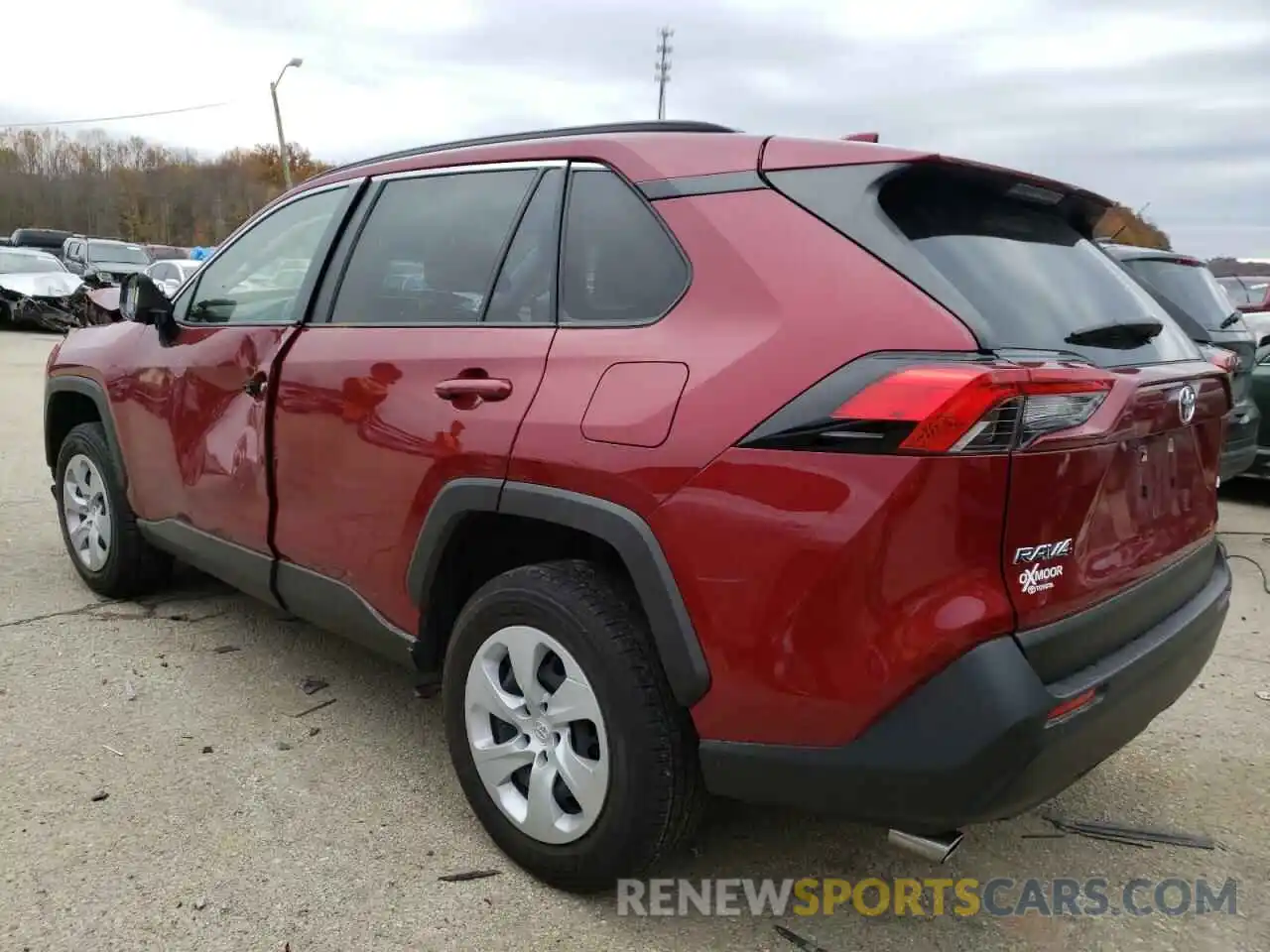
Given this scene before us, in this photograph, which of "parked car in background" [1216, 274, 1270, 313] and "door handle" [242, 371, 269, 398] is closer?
"door handle" [242, 371, 269, 398]

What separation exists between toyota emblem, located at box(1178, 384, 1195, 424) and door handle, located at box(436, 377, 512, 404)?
5.03 feet

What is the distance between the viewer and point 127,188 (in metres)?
73.2

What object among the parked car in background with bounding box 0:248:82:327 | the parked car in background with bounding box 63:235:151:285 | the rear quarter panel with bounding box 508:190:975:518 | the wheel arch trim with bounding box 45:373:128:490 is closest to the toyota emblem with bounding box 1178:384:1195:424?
the rear quarter panel with bounding box 508:190:975:518

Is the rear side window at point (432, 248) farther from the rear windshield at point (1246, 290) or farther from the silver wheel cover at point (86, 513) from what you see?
the rear windshield at point (1246, 290)

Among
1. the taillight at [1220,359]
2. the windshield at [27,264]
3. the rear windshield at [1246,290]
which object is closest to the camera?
the taillight at [1220,359]

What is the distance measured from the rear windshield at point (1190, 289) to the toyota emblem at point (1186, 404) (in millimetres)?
4768

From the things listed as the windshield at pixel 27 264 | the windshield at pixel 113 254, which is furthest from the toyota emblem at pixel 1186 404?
the windshield at pixel 113 254

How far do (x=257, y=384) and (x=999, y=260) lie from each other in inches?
90.4

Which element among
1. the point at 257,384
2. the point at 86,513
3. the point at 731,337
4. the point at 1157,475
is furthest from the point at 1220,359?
the point at 86,513

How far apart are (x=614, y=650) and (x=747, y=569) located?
39cm

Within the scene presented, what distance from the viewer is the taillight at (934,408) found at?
172cm

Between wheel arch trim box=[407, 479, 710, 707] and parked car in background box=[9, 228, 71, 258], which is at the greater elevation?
parked car in background box=[9, 228, 71, 258]

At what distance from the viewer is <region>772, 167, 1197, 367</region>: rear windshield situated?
193 cm

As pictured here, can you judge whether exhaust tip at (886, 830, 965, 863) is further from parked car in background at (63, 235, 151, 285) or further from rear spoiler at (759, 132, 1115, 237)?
parked car in background at (63, 235, 151, 285)
